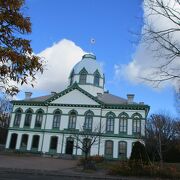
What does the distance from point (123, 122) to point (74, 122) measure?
806 centimetres

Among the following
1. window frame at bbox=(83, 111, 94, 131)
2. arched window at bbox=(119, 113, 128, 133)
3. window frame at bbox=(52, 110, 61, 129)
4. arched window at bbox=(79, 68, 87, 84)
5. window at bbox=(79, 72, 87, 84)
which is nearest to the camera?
arched window at bbox=(119, 113, 128, 133)

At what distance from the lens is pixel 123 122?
46.3m

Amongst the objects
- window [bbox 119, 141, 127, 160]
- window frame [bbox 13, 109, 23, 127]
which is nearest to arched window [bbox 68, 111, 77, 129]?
window [bbox 119, 141, 127, 160]

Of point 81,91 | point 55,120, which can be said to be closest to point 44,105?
point 55,120

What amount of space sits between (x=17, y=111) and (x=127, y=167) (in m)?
32.8

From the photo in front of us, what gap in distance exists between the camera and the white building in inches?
1793

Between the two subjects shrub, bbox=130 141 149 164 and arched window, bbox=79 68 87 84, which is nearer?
shrub, bbox=130 141 149 164

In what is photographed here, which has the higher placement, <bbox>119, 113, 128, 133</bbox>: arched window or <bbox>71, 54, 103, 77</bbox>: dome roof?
<bbox>71, 54, 103, 77</bbox>: dome roof

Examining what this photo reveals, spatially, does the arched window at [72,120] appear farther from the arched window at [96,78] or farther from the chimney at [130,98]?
the chimney at [130,98]

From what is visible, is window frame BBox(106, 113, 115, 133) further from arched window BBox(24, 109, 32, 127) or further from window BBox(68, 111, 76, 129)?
arched window BBox(24, 109, 32, 127)

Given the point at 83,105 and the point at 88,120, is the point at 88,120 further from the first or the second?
the point at 83,105

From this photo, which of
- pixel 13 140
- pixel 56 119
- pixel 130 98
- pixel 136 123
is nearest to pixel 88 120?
pixel 56 119

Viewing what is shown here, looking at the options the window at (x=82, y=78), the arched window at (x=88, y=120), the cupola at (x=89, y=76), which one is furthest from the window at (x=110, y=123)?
the window at (x=82, y=78)

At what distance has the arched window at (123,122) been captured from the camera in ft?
151
